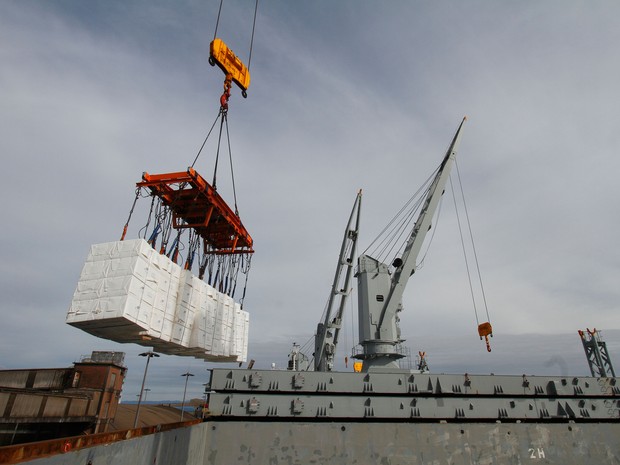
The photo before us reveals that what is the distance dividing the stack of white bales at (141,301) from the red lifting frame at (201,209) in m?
3.17

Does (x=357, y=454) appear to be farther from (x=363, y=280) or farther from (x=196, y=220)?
(x=196, y=220)

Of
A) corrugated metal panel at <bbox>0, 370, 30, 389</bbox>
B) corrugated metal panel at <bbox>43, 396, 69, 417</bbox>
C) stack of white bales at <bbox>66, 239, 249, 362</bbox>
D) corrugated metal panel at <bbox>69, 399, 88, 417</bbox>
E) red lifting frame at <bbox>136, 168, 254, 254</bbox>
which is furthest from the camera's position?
corrugated metal panel at <bbox>0, 370, 30, 389</bbox>

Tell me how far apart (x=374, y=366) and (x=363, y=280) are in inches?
136

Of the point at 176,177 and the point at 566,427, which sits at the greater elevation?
the point at 176,177

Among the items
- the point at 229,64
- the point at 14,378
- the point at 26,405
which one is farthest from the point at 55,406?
the point at 229,64

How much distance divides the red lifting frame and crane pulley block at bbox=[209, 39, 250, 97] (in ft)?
15.7

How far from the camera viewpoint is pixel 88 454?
4473mm

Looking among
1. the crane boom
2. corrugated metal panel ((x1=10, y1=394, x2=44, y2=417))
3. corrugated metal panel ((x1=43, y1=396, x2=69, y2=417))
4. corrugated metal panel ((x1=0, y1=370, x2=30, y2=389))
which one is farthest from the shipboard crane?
corrugated metal panel ((x1=0, y1=370, x2=30, y2=389))

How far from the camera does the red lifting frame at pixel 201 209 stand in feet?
42.0

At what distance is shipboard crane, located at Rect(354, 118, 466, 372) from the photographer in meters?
13.6

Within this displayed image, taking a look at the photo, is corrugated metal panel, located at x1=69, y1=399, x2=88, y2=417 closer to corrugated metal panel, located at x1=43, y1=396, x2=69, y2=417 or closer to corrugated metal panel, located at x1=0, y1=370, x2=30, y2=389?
corrugated metal panel, located at x1=43, y1=396, x2=69, y2=417

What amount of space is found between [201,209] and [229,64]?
20.4 feet

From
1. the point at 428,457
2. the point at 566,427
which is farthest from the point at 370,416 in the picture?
the point at 566,427

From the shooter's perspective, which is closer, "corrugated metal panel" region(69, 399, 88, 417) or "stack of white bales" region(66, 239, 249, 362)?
"stack of white bales" region(66, 239, 249, 362)
